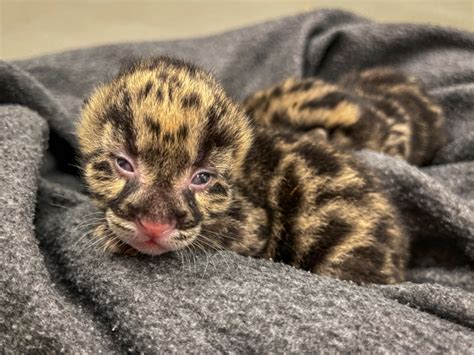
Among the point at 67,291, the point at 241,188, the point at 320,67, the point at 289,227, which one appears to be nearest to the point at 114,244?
the point at 67,291

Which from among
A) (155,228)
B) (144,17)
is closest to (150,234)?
(155,228)

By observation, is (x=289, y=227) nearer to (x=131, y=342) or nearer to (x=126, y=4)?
(x=131, y=342)

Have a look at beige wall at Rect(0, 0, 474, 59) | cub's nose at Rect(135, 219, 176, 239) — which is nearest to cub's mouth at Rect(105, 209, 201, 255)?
cub's nose at Rect(135, 219, 176, 239)

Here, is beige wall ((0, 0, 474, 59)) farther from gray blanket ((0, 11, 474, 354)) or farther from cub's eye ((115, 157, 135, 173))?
cub's eye ((115, 157, 135, 173))

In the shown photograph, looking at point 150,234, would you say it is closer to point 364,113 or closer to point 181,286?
point 181,286

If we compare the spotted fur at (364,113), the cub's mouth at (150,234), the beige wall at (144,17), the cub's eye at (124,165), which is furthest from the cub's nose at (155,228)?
the beige wall at (144,17)
